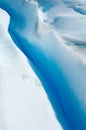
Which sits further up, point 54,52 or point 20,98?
point 54,52

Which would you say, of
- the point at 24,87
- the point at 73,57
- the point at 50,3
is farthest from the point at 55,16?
the point at 24,87

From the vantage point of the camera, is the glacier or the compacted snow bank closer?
the compacted snow bank

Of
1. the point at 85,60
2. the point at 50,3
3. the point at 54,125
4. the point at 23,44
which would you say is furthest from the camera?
the point at 50,3

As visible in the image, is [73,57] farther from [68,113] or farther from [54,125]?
[54,125]

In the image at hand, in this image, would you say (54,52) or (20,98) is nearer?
(20,98)

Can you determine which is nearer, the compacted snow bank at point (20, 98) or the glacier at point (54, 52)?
the compacted snow bank at point (20, 98)

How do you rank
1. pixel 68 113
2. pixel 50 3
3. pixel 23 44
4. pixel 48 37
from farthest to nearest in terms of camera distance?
pixel 50 3 < pixel 23 44 < pixel 48 37 < pixel 68 113

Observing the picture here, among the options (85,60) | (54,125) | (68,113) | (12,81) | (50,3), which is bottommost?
(54,125)

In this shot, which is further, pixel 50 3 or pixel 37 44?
pixel 50 3
